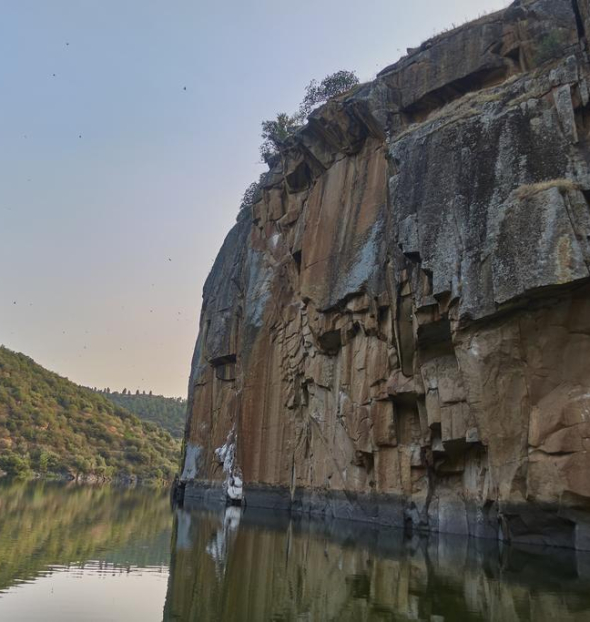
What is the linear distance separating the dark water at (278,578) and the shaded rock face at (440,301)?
9.25ft

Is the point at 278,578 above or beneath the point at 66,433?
beneath

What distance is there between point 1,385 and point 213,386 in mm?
60487

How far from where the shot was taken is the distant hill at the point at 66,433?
86.4 meters

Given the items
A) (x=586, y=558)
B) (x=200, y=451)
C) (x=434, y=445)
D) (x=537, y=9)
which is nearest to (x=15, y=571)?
(x=586, y=558)

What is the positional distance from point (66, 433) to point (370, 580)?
9324 centimetres

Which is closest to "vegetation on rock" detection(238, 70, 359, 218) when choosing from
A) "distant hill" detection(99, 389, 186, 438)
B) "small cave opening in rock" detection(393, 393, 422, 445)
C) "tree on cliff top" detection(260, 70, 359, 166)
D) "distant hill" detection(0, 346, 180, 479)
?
"tree on cliff top" detection(260, 70, 359, 166)

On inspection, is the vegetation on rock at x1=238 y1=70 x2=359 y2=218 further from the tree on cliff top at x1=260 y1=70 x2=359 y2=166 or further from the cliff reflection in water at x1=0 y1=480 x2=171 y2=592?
the cliff reflection in water at x1=0 y1=480 x2=171 y2=592

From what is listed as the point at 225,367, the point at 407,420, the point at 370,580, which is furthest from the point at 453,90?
the point at 225,367

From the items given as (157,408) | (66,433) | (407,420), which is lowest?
(407,420)

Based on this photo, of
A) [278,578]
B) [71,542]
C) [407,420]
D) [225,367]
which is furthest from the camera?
[225,367]

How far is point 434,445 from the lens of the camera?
72.4 ft

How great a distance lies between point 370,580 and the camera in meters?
12.1

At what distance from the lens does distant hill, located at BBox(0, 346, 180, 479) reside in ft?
283

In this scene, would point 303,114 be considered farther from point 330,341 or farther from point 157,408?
point 157,408
